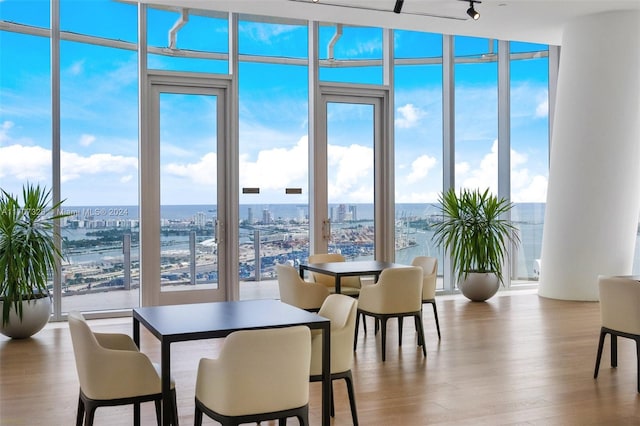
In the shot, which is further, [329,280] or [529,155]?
[529,155]

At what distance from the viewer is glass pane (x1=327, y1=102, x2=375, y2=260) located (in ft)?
30.3

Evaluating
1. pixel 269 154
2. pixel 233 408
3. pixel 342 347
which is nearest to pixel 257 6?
pixel 269 154

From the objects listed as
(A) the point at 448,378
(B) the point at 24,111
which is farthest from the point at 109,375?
(B) the point at 24,111

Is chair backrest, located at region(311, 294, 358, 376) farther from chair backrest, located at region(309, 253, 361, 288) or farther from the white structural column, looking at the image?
the white structural column

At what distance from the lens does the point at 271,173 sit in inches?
350

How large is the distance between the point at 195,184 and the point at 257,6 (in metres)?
2.35

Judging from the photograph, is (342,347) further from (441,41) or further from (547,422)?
(441,41)

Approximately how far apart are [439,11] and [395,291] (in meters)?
4.18

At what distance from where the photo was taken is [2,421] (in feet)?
13.9

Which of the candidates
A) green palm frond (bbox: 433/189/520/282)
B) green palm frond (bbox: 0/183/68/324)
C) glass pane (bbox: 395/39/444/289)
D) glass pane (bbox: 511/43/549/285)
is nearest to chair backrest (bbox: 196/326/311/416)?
green palm frond (bbox: 0/183/68/324)

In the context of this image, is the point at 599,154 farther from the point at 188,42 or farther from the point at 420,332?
the point at 188,42

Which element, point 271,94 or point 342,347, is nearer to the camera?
point 342,347

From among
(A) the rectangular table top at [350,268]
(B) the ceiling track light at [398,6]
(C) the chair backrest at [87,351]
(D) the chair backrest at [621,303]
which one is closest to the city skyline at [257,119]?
(B) the ceiling track light at [398,6]

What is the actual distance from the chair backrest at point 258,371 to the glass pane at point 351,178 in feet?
20.1
